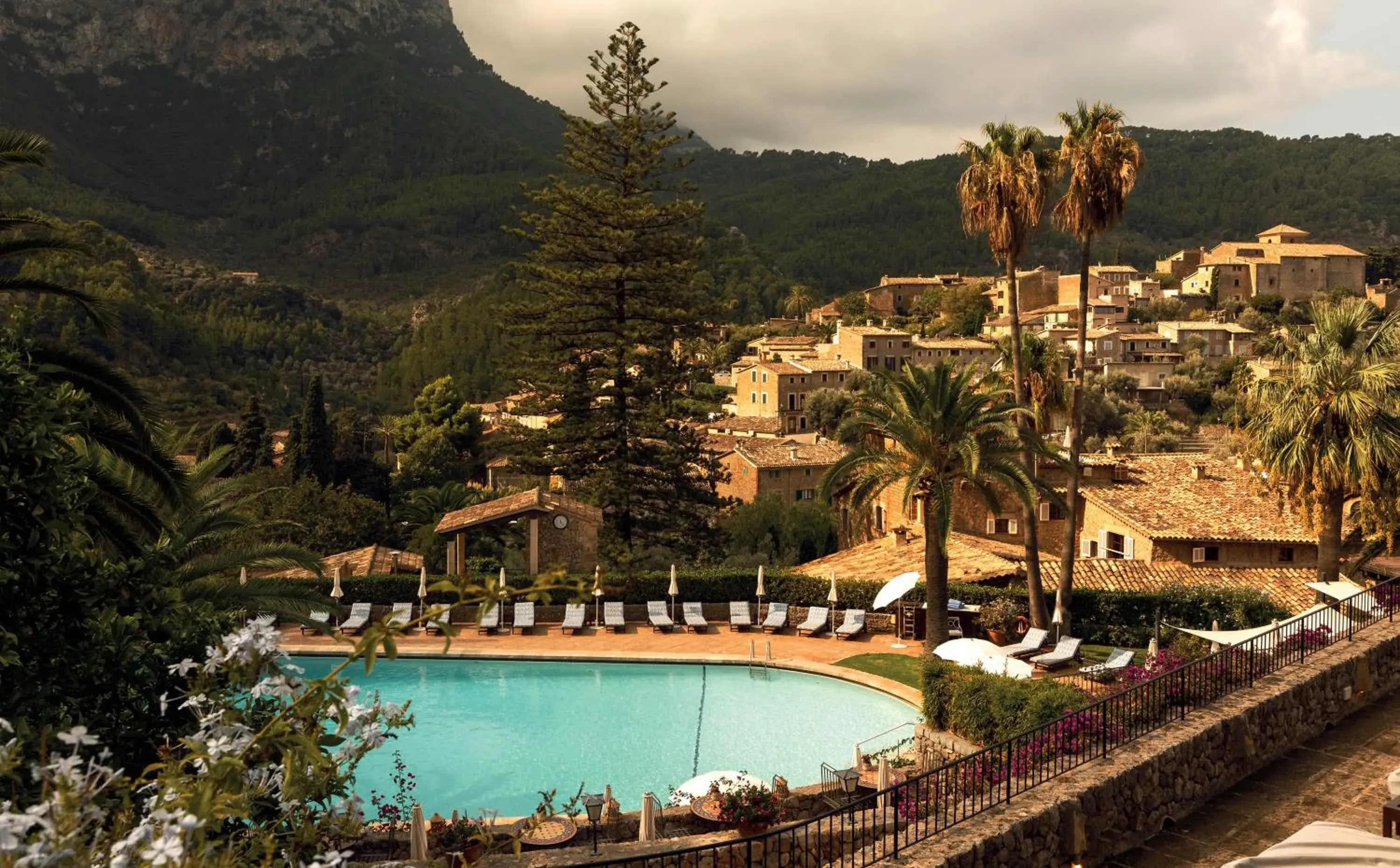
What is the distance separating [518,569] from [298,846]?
2484cm

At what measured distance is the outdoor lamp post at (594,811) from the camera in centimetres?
1096

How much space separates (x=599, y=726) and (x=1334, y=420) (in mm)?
15283

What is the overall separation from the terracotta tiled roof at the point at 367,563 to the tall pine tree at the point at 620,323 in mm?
5410

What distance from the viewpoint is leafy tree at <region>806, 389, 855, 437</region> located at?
7419cm

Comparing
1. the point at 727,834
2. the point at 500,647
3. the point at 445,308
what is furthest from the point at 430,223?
the point at 727,834

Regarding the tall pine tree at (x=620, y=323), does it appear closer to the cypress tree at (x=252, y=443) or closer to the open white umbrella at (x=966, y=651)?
the open white umbrella at (x=966, y=651)

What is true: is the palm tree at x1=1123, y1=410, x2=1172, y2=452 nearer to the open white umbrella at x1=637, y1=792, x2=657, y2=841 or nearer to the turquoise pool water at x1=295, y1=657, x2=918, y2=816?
the turquoise pool water at x1=295, y1=657, x2=918, y2=816

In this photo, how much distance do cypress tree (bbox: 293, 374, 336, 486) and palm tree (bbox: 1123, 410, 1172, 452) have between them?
153ft

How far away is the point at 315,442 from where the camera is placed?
159ft

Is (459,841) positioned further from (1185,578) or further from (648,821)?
(1185,578)

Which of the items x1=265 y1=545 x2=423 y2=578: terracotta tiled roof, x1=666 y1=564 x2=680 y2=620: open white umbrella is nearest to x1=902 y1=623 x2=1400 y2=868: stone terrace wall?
x1=666 y1=564 x2=680 y2=620: open white umbrella

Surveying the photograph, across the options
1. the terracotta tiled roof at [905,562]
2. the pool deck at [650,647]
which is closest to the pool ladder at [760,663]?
the pool deck at [650,647]

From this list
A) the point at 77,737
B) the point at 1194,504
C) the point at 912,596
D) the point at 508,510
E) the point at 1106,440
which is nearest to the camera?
the point at 77,737

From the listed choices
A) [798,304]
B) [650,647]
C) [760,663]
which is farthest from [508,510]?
[798,304]
